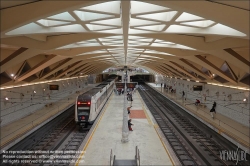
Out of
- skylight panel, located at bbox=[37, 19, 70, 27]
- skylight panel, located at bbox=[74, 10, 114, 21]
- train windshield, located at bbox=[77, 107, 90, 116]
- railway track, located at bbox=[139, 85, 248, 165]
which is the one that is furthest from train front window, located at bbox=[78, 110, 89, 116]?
skylight panel, located at bbox=[74, 10, 114, 21]

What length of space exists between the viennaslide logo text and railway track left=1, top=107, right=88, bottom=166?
8754 millimetres

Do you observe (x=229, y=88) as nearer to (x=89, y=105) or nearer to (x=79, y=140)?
(x=89, y=105)

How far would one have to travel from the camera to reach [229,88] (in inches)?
746

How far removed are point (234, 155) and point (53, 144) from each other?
38.5ft

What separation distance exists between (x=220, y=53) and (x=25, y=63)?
49.0ft

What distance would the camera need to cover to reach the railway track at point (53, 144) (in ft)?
35.8

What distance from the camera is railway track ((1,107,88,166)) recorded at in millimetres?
10898

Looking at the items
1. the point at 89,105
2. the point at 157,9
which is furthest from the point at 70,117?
the point at 157,9

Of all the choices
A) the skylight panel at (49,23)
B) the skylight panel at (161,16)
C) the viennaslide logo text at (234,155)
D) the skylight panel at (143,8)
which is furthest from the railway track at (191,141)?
the skylight panel at (49,23)

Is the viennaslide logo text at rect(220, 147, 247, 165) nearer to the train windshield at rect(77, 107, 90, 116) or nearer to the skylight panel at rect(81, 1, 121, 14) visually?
the train windshield at rect(77, 107, 90, 116)

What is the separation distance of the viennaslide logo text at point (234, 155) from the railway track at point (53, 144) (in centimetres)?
875

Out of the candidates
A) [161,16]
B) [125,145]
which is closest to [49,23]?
[161,16]

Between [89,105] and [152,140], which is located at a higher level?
[89,105]

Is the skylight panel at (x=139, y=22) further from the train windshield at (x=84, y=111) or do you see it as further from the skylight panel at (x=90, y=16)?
the train windshield at (x=84, y=111)
